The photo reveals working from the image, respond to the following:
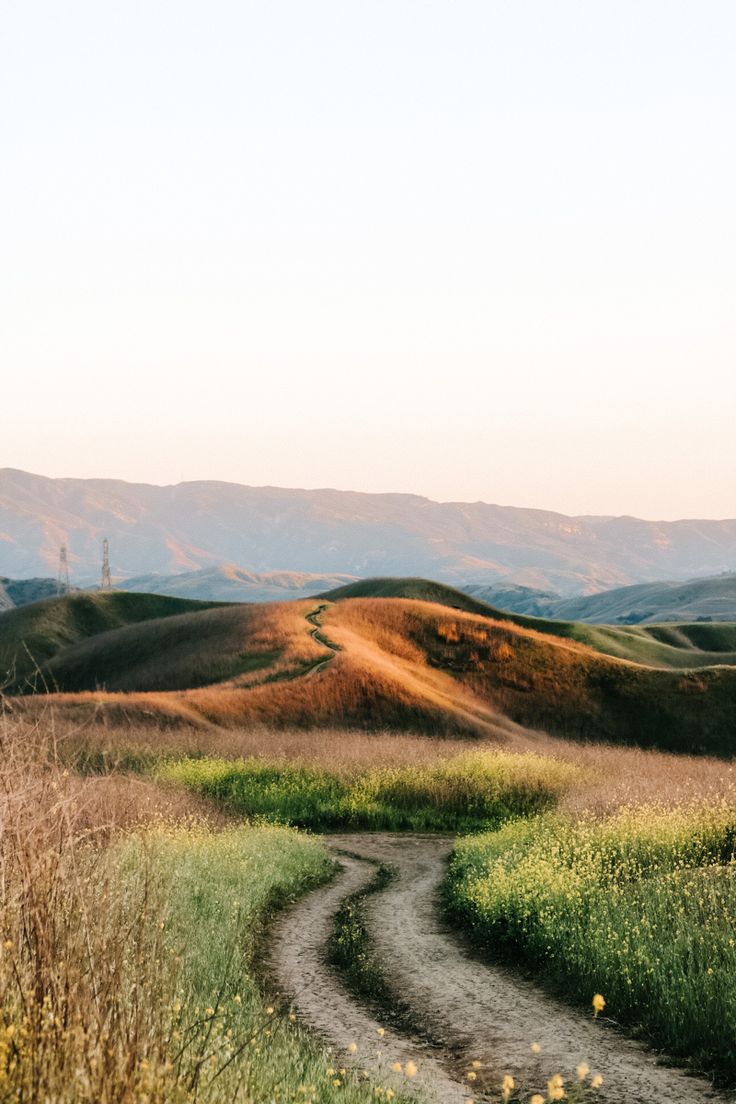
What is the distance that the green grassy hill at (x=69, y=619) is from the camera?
82875 mm

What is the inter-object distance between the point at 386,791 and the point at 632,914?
18.5m

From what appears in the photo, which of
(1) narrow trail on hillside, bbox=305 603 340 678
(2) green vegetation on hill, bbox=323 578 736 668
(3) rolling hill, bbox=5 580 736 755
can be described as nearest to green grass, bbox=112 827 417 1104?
(3) rolling hill, bbox=5 580 736 755

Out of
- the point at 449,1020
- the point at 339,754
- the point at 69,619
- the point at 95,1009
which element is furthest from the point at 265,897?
the point at 69,619

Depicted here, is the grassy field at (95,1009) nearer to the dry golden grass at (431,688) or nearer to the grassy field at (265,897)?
the grassy field at (265,897)

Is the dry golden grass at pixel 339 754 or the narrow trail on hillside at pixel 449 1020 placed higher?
the narrow trail on hillside at pixel 449 1020

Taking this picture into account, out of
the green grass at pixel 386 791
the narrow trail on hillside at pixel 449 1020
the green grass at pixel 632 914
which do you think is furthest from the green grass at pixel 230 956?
the green grass at pixel 386 791

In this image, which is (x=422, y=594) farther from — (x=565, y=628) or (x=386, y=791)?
(x=386, y=791)

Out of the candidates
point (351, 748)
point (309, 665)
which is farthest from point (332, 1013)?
point (309, 665)

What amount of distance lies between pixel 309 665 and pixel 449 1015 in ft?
146

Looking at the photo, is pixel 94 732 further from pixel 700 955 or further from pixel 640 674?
pixel 640 674

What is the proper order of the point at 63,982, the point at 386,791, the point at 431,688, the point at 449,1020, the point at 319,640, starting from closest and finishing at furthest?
the point at 63,982
the point at 449,1020
the point at 386,791
the point at 431,688
the point at 319,640

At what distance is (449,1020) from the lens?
12.0 metres

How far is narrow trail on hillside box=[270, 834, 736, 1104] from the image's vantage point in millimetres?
9953

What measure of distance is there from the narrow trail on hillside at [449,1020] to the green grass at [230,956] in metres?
0.58
